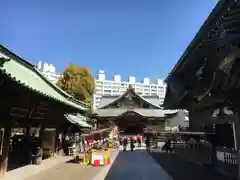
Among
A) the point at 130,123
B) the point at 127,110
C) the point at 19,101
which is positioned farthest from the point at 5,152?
the point at 130,123

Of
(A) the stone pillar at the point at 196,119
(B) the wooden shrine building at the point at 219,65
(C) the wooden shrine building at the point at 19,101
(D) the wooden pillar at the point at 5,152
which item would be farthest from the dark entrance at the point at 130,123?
(B) the wooden shrine building at the point at 219,65

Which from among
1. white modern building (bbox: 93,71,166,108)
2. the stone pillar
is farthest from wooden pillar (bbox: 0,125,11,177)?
white modern building (bbox: 93,71,166,108)

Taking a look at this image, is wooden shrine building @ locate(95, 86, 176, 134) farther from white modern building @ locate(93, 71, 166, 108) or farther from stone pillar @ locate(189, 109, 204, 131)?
white modern building @ locate(93, 71, 166, 108)

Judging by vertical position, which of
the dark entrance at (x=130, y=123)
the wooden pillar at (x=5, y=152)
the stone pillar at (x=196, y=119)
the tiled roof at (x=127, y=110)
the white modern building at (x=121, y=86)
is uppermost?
the white modern building at (x=121, y=86)

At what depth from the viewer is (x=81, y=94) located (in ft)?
129

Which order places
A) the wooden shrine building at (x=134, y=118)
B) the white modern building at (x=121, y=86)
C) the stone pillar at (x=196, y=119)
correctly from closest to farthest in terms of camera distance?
the stone pillar at (x=196, y=119) → the wooden shrine building at (x=134, y=118) → the white modern building at (x=121, y=86)

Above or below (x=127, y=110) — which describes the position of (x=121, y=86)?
above

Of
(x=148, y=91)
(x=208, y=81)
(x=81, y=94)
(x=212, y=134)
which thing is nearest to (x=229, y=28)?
(x=208, y=81)

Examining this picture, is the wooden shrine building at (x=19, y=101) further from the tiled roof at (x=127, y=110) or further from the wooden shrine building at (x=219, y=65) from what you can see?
the tiled roof at (x=127, y=110)

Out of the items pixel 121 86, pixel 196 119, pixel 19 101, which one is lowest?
pixel 196 119

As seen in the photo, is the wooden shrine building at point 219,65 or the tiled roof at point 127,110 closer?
the wooden shrine building at point 219,65

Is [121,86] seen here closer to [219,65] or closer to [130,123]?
[130,123]

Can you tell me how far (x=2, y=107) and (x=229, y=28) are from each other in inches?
338

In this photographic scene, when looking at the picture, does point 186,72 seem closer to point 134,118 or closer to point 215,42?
point 215,42
